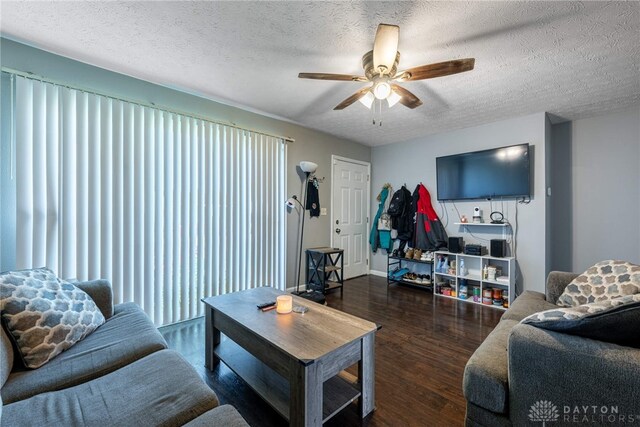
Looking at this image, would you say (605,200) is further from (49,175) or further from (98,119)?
(49,175)

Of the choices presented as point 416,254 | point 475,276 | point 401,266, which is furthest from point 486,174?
point 401,266

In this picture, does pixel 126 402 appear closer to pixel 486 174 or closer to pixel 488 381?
pixel 488 381

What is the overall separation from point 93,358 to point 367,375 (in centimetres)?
146

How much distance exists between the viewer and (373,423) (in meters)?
1.48

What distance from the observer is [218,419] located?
0.95 meters

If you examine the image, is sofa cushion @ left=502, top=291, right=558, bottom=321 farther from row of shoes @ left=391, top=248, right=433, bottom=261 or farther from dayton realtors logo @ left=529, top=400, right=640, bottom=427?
row of shoes @ left=391, top=248, right=433, bottom=261

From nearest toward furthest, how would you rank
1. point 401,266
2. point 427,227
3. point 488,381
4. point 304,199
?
point 488,381 < point 304,199 < point 427,227 < point 401,266

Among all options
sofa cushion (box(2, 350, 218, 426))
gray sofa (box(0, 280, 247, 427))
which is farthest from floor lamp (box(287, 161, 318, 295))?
sofa cushion (box(2, 350, 218, 426))

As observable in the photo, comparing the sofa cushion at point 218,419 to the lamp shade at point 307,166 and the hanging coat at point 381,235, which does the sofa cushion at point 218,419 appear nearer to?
the lamp shade at point 307,166

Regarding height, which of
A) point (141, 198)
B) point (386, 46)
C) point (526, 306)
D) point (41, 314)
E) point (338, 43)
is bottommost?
point (526, 306)

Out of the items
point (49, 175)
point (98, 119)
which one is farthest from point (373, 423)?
point (98, 119)

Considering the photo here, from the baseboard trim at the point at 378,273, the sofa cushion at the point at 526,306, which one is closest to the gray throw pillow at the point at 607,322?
the sofa cushion at the point at 526,306

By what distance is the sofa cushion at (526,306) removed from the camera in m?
1.86

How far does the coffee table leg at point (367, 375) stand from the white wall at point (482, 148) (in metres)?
2.97
